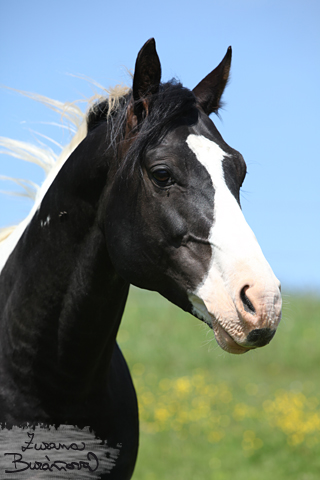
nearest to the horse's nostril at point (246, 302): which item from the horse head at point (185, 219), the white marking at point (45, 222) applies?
the horse head at point (185, 219)

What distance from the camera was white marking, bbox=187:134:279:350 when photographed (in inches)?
80.0

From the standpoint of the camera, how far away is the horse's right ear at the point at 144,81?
249 cm

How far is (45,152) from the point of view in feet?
11.0

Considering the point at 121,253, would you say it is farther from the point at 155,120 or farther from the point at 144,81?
the point at 144,81

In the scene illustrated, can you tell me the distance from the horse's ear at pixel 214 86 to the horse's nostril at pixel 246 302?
1.29m

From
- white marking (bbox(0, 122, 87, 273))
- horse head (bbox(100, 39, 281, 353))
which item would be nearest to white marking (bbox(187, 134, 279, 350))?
horse head (bbox(100, 39, 281, 353))

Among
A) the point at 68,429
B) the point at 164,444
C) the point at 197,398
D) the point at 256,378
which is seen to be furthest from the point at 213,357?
the point at 68,429

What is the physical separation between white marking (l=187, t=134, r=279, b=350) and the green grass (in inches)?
18.4

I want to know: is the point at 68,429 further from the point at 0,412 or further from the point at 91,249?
the point at 91,249

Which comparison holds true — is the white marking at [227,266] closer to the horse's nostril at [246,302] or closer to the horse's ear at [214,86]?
the horse's nostril at [246,302]

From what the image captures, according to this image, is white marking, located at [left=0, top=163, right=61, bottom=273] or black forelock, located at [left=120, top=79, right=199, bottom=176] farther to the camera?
white marking, located at [left=0, top=163, right=61, bottom=273]

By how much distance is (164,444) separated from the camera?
7.88 metres
